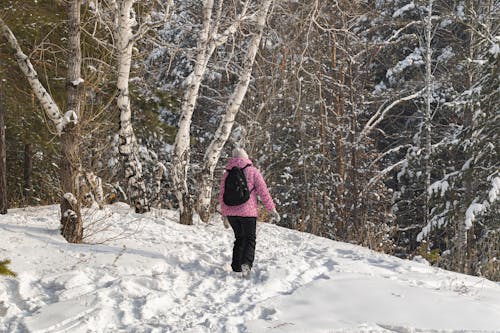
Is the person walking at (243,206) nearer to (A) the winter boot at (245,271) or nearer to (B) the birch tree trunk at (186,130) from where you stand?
(A) the winter boot at (245,271)

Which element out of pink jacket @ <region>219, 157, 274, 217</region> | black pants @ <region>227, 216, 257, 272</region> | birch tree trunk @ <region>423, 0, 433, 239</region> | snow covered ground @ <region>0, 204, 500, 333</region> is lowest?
snow covered ground @ <region>0, 204, 500, 333</region>

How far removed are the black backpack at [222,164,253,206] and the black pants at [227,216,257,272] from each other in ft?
0.70

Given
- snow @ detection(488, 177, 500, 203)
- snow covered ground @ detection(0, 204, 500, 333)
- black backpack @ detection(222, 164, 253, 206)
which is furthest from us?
snow @ detection(488, 177, 500, 203)

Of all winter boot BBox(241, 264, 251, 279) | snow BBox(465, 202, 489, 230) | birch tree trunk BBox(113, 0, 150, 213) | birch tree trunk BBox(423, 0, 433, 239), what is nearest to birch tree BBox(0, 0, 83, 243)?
birch tree trunk BBox(113, 0, 150, 213)

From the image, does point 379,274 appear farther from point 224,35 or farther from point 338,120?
point 338,120

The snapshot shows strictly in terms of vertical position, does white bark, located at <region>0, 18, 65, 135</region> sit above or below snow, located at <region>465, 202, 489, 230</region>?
above

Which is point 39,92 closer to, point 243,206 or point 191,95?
point 243,206

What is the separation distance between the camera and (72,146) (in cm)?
633

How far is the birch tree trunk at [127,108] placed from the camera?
306 inches

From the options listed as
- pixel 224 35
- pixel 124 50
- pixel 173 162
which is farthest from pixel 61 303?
pixel 224 35

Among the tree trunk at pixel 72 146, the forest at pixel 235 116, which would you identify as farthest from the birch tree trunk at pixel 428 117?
the tree trunk at pixel 72 146

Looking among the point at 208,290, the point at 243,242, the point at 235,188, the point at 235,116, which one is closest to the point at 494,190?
the point at 235,116

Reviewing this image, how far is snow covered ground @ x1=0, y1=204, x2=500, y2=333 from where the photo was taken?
170 inches

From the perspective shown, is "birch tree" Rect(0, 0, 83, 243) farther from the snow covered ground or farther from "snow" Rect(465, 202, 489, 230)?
"snow" Rect(465, 202, 489, 230)
